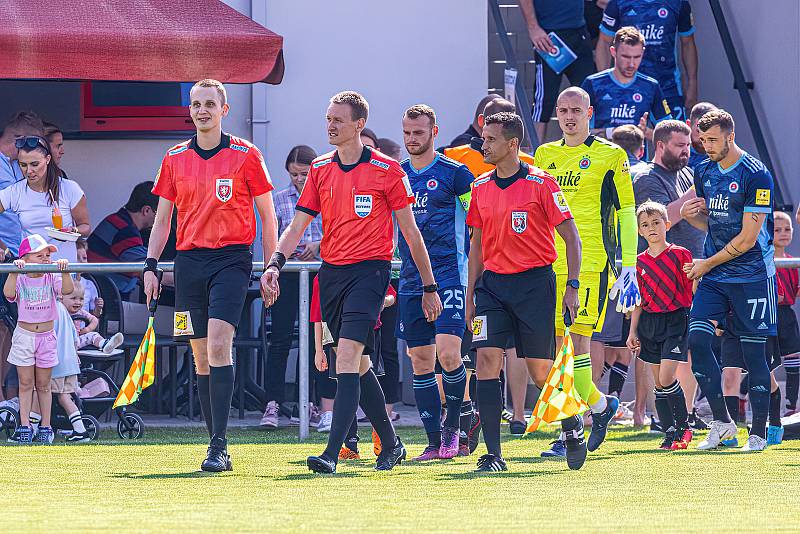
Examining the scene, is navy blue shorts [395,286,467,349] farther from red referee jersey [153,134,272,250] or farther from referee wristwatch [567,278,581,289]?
red referee jersey [153,134,272,250]

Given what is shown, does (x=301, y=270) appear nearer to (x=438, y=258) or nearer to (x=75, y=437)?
(x=438, y=258)

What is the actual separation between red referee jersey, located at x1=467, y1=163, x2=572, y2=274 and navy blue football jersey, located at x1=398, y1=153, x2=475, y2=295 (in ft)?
1.82

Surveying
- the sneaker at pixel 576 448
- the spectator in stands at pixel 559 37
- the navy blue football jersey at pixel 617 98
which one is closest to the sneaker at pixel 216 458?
the sneaker at pixel 576 448

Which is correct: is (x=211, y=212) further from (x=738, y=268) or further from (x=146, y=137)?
(x=146, y=137)

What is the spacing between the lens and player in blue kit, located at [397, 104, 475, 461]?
29.1ft

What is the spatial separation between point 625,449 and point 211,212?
3183 mm

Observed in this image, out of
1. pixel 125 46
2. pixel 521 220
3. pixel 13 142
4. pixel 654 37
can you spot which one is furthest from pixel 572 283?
pixel 654 37

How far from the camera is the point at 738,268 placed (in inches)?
376

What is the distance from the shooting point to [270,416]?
1099cm

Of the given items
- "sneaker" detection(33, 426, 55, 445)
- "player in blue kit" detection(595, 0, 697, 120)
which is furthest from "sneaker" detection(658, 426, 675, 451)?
"player in blue kit" detection(595, 0, 697, 120)

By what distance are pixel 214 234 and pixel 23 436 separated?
2681 mm

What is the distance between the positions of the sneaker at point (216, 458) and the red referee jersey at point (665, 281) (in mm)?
3437

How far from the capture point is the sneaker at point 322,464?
25.8 feet

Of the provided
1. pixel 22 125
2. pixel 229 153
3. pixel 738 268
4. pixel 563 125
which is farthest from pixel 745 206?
pixel 22 125
